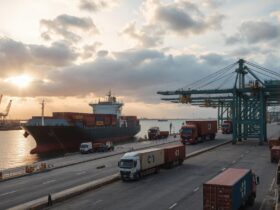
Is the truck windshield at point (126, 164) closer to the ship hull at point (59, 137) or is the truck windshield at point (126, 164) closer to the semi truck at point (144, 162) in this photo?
the semi truck at point (144, 162)

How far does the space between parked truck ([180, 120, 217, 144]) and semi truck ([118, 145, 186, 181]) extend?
109ft

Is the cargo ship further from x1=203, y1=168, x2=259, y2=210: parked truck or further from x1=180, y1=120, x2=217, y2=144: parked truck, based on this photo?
x1=203, y1=168, x2=259, y2=210: parked truck

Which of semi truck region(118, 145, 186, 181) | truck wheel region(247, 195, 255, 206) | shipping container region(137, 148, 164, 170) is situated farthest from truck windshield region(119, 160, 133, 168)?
truck wheel region(247, 195, 255, 206)

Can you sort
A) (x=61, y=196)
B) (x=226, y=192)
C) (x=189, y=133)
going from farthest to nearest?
(x=189, y=133)
(x=61, y=196)
(x=226, y=192)

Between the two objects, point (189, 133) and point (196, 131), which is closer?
point (189, 133)

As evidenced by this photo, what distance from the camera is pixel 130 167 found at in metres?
38.5

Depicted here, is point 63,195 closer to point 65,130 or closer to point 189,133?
point 189,133

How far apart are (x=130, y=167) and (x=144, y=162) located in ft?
6.97

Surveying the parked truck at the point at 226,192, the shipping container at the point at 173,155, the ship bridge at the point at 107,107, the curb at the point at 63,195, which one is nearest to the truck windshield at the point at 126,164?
the curb at the point at 63,195

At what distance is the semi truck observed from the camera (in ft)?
126

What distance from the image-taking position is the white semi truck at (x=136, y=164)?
38.3 meters

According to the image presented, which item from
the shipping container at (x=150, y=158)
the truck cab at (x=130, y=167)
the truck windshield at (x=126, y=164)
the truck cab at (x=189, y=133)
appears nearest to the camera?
the truck cab at (x=130, y=167)

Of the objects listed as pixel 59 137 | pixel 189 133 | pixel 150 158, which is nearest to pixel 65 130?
pixel 59 137

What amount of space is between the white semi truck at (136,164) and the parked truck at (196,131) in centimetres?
3974
